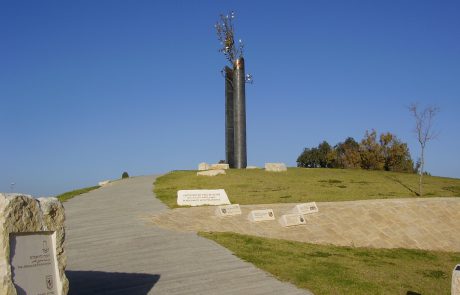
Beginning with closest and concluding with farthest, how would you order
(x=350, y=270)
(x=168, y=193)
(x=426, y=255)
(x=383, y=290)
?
1. (x=383, y=290)
2. (x=350, y=270)
3. (x=426, y=255)
4. (x=168, y=193)

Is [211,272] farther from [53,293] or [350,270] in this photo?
[53,293]

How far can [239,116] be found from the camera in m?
40.6

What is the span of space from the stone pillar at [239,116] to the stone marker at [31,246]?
113 feet

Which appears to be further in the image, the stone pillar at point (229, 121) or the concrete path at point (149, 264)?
the stone pillar at point (229, 121)

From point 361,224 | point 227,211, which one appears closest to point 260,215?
point 227,211

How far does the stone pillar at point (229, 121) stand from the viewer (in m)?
42.2

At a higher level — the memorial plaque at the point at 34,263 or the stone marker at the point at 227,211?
the memorial plaque at the point at 34,263

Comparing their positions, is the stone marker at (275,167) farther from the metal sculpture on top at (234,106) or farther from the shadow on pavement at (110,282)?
the shadow on pavement at (110,282)

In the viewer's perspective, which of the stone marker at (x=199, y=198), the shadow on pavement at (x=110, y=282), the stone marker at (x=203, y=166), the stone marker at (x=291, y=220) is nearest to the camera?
the shadow on pavement at (x=110, y=282)

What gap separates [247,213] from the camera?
18.7 metres

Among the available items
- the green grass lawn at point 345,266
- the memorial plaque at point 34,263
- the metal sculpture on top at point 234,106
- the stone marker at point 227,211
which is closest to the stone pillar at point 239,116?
the metal sculpture on top at point 234,106

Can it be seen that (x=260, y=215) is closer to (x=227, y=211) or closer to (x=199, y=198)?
(x=227, y=211)

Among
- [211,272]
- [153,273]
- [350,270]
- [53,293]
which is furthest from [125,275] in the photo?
[350,270]

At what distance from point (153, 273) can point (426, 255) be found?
35.5ft
